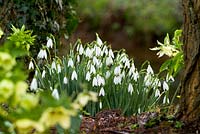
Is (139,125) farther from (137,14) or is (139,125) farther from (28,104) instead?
(137,14)

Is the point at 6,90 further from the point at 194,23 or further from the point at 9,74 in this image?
the point at 194,23

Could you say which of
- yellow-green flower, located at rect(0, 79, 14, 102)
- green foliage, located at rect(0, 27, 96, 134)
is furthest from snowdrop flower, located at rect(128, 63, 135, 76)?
yellow-green flower, located at rect(0, 79, 14, 102)

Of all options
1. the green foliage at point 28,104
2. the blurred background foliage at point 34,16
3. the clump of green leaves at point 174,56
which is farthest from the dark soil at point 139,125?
the blurred background foliage at point 34,16

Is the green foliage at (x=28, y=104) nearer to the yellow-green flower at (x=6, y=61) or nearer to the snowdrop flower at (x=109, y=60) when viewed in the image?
the yellow-green flower at (x=6, y=61)

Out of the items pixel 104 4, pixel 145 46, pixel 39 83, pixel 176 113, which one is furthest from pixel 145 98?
pixel 104 4

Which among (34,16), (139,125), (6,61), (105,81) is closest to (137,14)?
(34,16)

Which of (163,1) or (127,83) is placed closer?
(127,83)

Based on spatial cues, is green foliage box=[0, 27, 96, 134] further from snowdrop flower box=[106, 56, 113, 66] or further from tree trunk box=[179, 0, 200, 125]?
snowdrop flower box=[106, 56, 113, 66]
